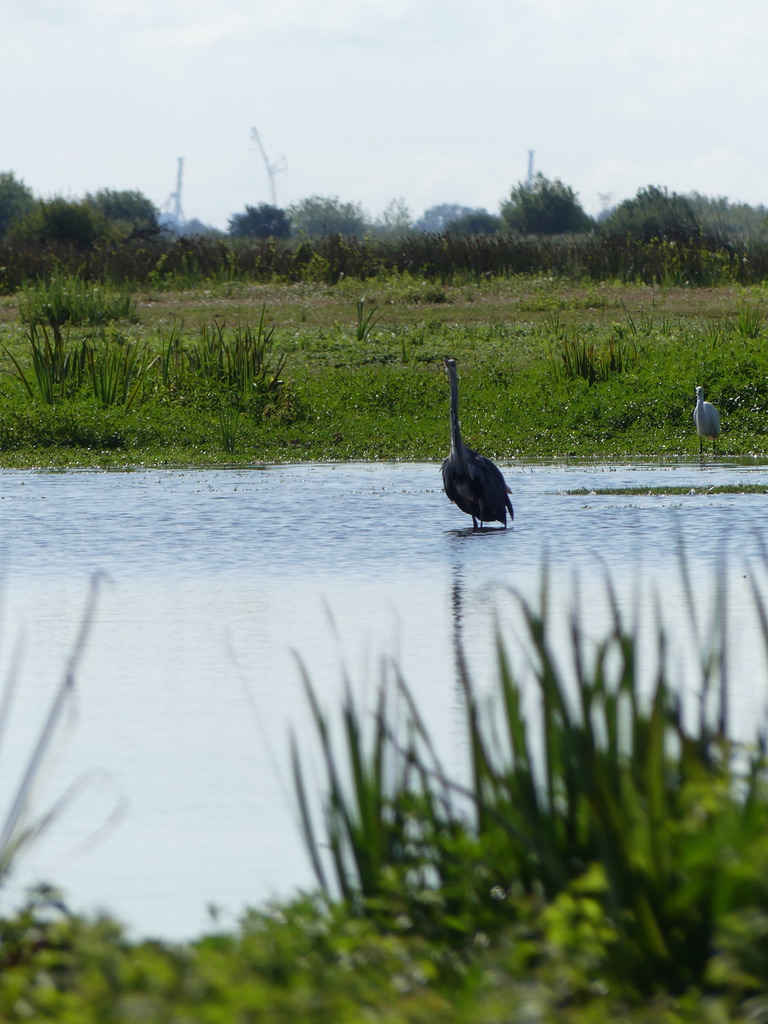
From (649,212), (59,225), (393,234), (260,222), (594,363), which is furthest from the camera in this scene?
(260,222)

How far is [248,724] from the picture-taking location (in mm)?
7090

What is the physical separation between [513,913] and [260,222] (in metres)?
74.8

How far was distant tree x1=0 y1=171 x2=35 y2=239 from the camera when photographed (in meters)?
69.8

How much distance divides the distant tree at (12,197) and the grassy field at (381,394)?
142 ft

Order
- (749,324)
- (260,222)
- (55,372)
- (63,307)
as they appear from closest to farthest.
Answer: (55,372), (749,324), (63,307), (260,222)

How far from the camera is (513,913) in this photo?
4.22 m

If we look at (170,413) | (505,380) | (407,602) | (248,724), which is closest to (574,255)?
(505,380)

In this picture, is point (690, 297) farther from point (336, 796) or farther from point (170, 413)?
point (336, 796)

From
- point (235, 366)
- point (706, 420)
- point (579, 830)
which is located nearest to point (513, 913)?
point (579, 830)

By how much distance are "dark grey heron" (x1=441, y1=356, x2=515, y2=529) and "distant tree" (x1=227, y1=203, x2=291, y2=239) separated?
63.1 meters

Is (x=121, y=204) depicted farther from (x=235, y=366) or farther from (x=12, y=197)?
(x=235, y=366)

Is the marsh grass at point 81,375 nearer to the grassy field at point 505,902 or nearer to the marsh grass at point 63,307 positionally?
the marsh grass at point 63,307

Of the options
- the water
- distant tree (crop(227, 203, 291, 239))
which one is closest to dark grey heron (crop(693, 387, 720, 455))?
the water

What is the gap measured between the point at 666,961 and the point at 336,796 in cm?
94
